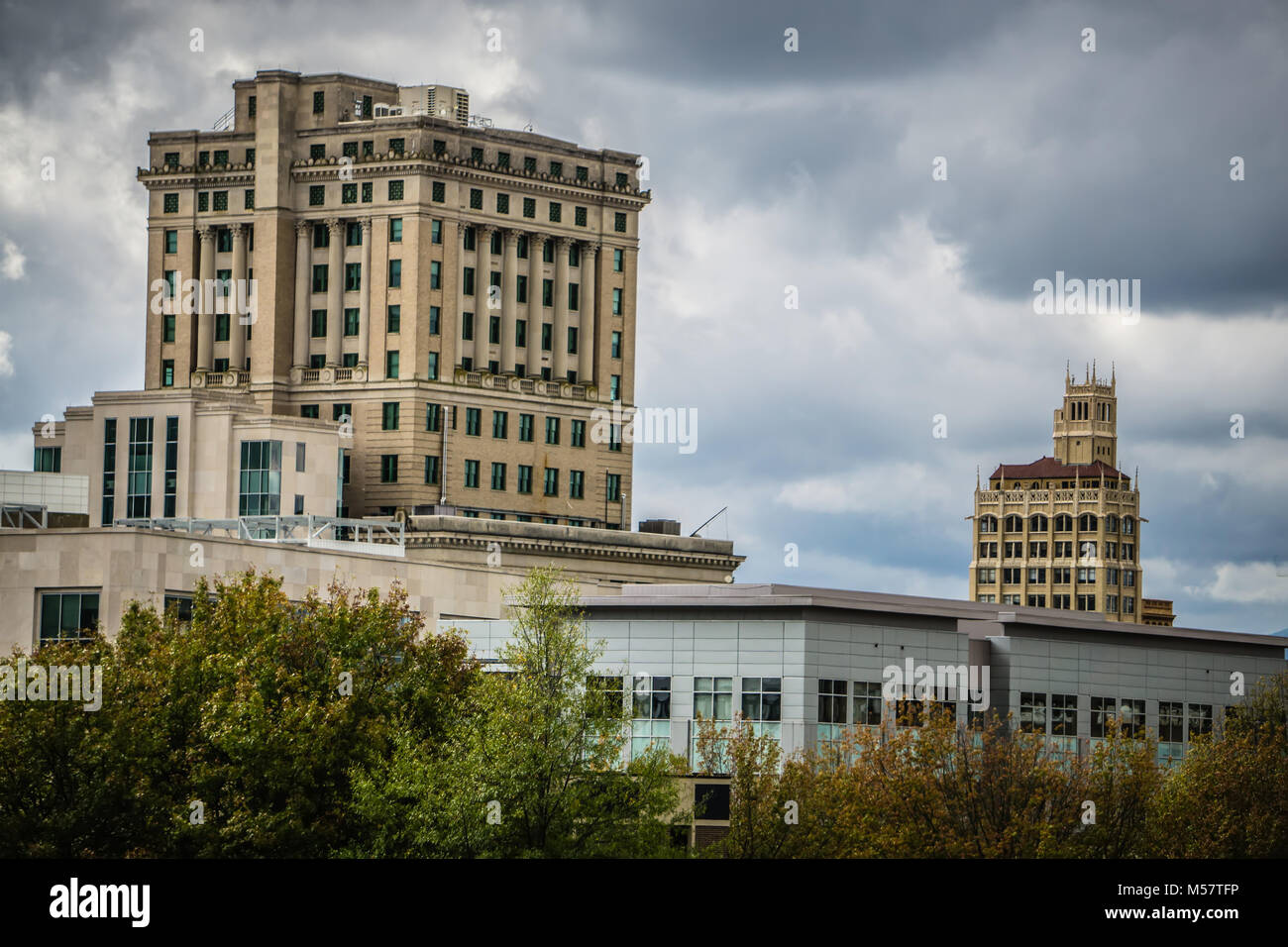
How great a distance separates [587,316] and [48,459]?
156 feet

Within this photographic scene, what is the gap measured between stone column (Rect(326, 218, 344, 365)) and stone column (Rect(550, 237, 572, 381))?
60.1ft

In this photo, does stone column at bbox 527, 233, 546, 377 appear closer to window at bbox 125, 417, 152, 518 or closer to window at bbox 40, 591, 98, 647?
window at bbox 125, 417, 152, 518

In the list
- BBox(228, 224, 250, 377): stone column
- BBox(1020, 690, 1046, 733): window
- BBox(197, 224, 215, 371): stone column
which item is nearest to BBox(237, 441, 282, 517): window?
BBox(228, 224, 250, 377): stone column

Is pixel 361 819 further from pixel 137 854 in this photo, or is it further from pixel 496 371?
pixel 496 371

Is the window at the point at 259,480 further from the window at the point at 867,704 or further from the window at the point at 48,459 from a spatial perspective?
the window at the point at 867,704

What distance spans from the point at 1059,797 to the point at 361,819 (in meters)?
27.8

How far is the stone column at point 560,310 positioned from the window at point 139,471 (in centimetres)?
3930

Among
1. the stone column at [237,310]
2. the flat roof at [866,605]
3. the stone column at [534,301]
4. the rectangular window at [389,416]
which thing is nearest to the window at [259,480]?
the rectangular window at [389,416]

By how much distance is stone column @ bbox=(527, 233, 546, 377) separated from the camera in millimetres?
184125

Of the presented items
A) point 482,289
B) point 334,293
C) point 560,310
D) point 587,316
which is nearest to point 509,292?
point 482,289

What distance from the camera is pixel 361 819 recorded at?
77625mm

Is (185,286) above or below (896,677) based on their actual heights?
above
